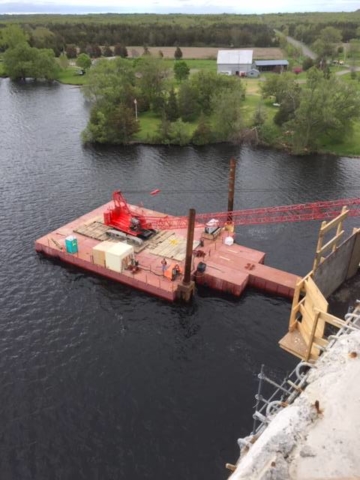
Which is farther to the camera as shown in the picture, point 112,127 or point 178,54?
point 178,54

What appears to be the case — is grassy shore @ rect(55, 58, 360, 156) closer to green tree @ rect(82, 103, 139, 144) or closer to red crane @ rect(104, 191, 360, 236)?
green tree @ rect(82, 103, 139, 144)

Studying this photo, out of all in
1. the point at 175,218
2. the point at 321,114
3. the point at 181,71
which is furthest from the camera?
the point at 181,71

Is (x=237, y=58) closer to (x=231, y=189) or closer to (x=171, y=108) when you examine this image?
(x=171, y=108)

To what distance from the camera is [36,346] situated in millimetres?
39312

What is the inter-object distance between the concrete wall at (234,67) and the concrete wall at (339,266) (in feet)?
399

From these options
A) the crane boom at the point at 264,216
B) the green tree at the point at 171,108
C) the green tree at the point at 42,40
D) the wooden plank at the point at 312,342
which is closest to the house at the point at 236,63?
the green tree at the point at 171,108

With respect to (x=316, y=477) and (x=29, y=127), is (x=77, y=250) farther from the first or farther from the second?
A: (x=29, y=127)

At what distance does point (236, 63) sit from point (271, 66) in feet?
61.7

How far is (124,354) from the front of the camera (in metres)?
38.5

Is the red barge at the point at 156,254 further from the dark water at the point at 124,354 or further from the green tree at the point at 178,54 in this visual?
the green tree at the point at 178,54

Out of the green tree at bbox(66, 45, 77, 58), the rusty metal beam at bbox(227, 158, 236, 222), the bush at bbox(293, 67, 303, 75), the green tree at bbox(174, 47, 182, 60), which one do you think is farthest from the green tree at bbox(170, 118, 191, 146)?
the green tree at bbox(66, 45, 77, 58)

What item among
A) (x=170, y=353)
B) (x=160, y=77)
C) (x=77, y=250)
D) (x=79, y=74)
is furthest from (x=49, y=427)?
(x=79, y=74)

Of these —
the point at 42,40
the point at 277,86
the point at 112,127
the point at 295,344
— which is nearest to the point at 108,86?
the point at 112,127

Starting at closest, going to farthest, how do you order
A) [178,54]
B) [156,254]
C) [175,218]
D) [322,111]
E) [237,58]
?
[156,254], [175,218], [322,111], [237,58], [178,54]
